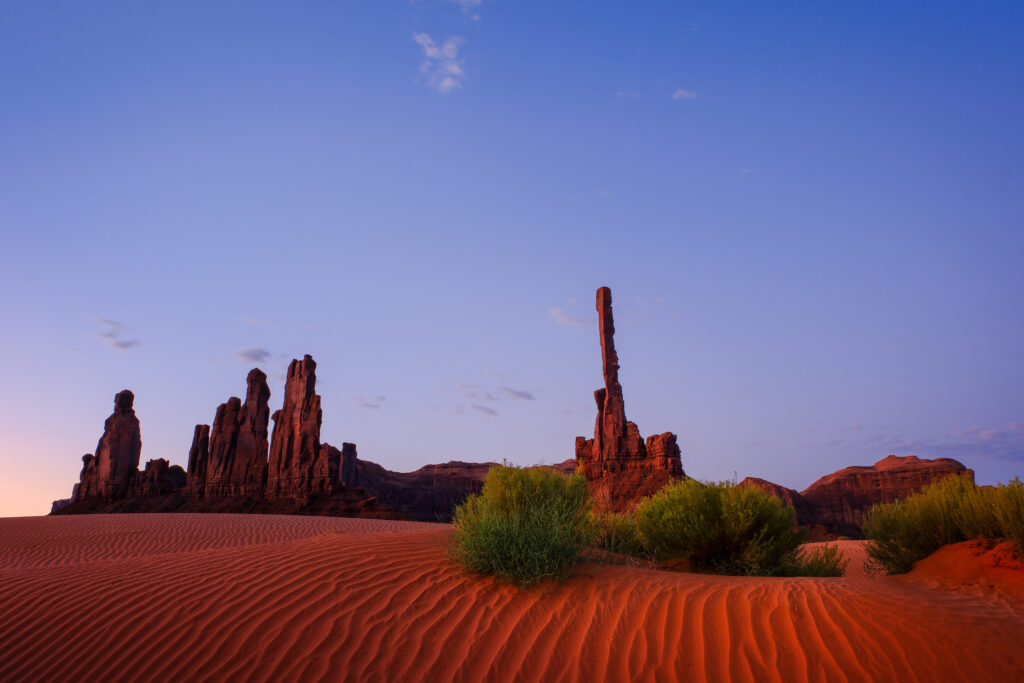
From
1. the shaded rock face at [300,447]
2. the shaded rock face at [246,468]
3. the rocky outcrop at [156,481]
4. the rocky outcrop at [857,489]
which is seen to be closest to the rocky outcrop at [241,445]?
the shaded rock face at [246,468]

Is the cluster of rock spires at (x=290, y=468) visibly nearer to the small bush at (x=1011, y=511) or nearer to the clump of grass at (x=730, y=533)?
the clump of grass at (x=730, y=533)

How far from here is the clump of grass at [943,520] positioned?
596 centimetres

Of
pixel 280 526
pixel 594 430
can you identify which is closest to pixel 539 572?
pixel 280 526

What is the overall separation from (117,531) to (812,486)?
2014 inches

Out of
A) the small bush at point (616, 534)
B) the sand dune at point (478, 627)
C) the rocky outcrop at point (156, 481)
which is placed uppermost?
the rocky outcrop at point (156, 481)

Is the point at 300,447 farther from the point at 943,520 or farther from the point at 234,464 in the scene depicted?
the point at 943,520

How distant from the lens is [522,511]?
7.66 m

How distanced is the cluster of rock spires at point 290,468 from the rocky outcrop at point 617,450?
3.3 inches

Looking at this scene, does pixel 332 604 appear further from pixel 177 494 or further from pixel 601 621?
pixel 177 494

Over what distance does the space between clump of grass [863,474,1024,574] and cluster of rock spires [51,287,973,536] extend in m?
34.1

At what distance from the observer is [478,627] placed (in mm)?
5340

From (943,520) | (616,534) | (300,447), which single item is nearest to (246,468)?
(300,447)

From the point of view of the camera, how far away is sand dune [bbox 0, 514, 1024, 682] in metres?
4.59

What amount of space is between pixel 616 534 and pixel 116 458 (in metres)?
57.0
